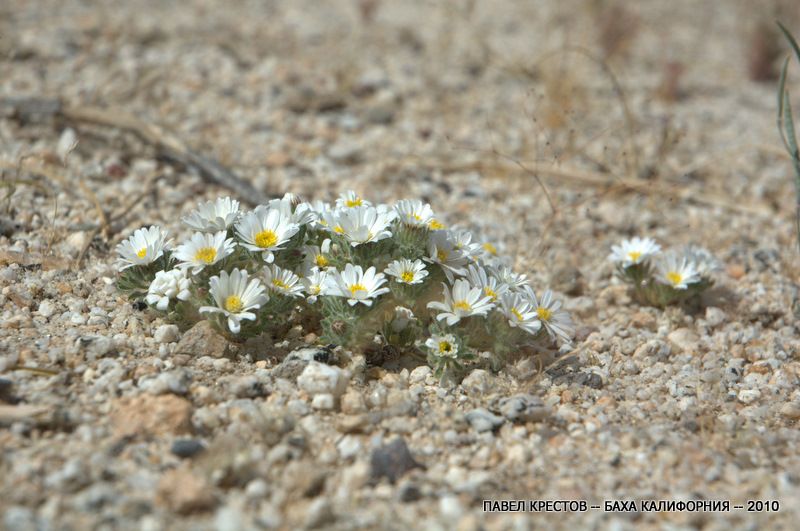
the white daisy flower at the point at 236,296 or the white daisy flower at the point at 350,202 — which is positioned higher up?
the white daisy flower at the point at 350,202

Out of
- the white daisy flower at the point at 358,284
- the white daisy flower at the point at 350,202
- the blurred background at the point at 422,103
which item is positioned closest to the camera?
the white daisy flower at the point at 358,284

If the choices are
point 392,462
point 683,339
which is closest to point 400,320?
point 392,462

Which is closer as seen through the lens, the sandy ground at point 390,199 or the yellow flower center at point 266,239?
the sandy ground at point 390,199

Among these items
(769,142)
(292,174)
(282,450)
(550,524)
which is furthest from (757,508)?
(769,142)

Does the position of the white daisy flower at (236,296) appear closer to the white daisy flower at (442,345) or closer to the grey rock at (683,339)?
the white daisy flower at (442,345)

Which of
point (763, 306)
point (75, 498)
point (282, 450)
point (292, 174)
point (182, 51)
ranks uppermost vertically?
point (182, 51)

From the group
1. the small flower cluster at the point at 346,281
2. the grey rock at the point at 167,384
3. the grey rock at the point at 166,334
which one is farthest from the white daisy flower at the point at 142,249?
the grey rock at the point at 167,384

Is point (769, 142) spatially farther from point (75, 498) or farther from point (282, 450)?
point (75, 498)
